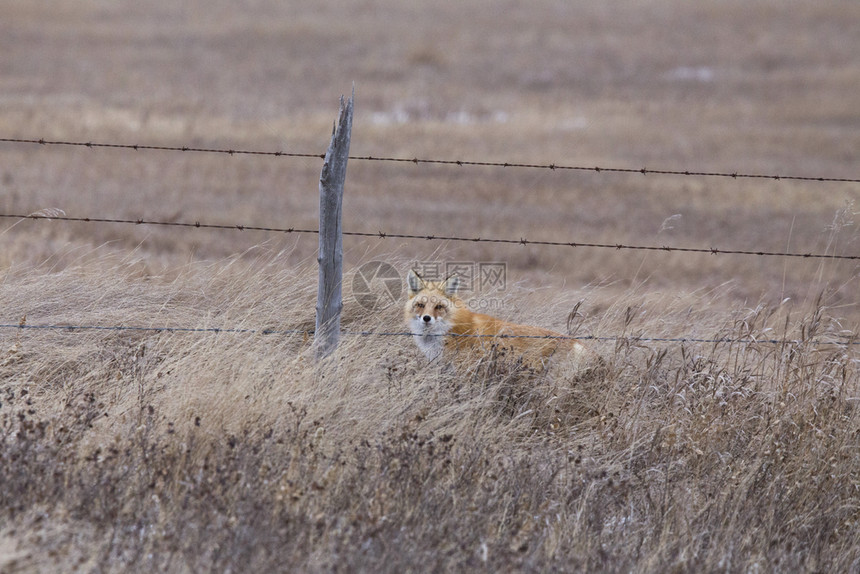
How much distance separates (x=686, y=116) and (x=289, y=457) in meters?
37.0

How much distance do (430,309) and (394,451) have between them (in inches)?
83.2

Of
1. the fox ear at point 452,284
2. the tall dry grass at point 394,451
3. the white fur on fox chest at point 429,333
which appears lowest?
the tall dry grass at point 394,451

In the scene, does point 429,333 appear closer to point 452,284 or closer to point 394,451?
point 452,284

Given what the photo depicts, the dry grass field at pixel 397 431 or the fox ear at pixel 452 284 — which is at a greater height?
the fox ear at pixel 452 284

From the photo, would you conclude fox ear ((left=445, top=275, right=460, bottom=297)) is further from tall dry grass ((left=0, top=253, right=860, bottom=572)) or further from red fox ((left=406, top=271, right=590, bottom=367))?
tall dry grass ((left=0, top=253, right=860, bottom=572))

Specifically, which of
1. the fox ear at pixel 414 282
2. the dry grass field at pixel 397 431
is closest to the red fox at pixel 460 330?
the fox ear at pixel 414 282

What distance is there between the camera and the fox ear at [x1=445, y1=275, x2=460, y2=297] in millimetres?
6526

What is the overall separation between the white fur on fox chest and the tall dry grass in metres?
0.28

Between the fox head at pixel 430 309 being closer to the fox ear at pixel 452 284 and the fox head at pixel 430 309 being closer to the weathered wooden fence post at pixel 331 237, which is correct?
the fox ear at pixel 452 284

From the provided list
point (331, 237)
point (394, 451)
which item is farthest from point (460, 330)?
point (394, 451)

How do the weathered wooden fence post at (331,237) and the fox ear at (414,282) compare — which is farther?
the fox ear at (414,282)

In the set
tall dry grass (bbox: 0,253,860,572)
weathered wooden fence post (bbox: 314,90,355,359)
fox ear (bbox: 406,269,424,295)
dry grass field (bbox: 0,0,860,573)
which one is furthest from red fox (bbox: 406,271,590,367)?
weathered wooden fence post (bbox: 314,90,355,359)

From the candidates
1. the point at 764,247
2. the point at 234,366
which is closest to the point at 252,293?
the point at 234,366

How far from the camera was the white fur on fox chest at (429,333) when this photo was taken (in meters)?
6.32
